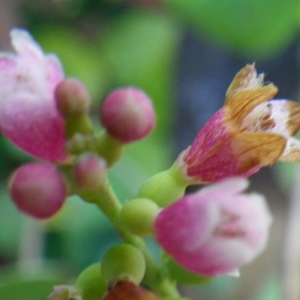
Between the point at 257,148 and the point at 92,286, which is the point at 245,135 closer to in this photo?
the point at 257,148

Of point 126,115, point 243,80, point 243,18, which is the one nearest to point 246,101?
point 243,80

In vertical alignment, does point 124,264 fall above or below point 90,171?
below

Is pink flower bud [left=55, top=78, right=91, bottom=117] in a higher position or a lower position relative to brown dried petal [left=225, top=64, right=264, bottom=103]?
higher

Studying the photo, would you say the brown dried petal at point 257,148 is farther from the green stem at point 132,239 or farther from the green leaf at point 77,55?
the green leaf at point 77,55

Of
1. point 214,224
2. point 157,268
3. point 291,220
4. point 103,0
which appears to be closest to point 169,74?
point 103,0

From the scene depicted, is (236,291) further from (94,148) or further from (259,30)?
(94,148)

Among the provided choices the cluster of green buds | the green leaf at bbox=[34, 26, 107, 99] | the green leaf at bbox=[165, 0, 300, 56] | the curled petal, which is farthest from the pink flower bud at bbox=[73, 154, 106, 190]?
the green leaf at bbox=[34, 26, 107, 99]

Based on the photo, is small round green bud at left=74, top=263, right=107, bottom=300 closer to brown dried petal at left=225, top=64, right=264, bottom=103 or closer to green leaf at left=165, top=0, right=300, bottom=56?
brown dried petal at left=225, top=64, right=264, bottom=103

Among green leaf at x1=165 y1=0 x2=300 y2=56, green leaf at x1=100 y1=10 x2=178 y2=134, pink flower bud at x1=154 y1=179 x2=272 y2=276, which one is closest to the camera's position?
pink flower bud at x1=154 y1=179 x2=272 y2=276
